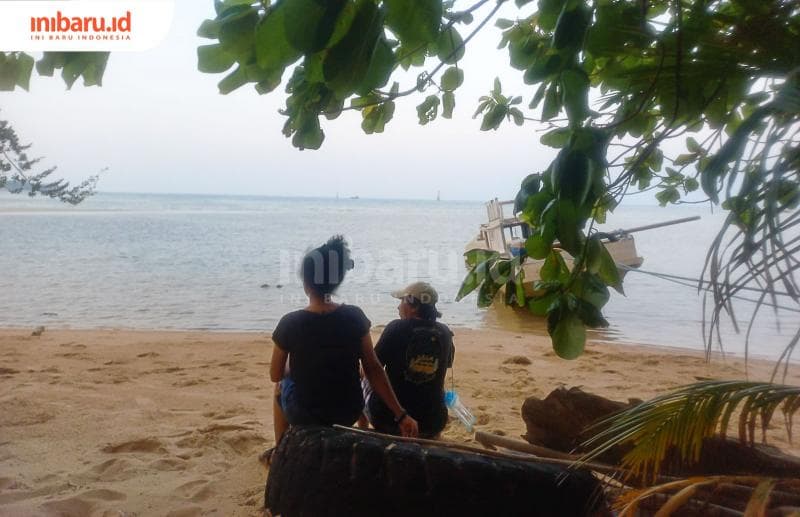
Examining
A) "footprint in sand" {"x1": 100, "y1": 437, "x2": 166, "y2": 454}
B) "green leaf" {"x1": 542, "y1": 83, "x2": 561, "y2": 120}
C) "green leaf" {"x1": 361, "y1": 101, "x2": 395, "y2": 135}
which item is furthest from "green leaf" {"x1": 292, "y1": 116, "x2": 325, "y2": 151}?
"footprint in sand" {"x1": 100, "y1": 437, "x2": 166, "y2": 454}

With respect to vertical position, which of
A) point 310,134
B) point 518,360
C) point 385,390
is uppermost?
point 310,134

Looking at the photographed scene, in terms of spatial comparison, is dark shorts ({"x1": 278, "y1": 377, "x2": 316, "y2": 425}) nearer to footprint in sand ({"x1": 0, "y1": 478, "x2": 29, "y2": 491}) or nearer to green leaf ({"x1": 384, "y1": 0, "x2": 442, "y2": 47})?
footprint in sand ({"x1": 0, "y1": 478, "x2": 29, "y2": 491})

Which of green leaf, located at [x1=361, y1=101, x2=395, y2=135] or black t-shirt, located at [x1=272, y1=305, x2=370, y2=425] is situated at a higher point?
green leaf, located at [x1=361, y1=101, x2=395, y2=135]

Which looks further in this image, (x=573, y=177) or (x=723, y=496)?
(x=723, y=496)

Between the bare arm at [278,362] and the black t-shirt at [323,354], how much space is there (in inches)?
2.0

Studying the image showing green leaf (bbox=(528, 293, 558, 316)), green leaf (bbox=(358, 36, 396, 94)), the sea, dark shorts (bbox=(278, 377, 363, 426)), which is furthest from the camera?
the sea

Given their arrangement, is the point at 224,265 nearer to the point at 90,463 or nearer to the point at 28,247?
the point at 28,247

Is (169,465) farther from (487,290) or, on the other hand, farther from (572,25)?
(572,25)

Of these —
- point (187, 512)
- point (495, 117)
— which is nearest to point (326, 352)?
point (187, 512)

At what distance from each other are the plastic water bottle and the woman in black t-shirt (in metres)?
1.04

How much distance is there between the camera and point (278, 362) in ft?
10.1

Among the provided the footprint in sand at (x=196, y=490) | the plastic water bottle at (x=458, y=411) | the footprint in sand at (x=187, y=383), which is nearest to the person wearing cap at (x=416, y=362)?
the plastic water bottle at (x=458, y=411)

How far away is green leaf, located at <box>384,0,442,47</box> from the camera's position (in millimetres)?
985

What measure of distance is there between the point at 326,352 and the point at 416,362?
1.90 feet
